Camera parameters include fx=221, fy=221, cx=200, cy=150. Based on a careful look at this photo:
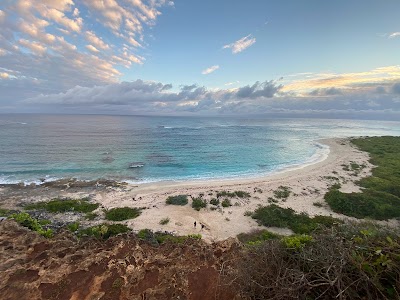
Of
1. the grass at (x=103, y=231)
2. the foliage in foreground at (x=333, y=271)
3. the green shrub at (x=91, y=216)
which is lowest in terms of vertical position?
the green shrub at (x=91, y=216)

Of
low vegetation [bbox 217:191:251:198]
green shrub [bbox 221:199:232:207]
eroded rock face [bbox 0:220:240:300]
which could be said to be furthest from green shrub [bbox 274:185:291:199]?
eroded rock face [bbox 0:220:240:300]

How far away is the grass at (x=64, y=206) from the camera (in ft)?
79.5

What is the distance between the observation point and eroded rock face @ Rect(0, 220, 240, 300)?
9.57m

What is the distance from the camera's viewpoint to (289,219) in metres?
22.2

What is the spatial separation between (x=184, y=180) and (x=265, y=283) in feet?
102

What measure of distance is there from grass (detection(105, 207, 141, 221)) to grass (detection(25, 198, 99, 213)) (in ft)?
8.76

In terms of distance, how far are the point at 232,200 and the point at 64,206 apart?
19564mm

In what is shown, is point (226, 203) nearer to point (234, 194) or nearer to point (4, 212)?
point (234, 194)

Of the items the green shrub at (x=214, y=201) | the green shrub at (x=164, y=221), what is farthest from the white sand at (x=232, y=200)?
the green shrub at (x=214, y=201)

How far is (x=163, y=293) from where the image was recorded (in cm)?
951

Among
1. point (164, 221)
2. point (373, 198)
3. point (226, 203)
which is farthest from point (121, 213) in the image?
point (373, 198)

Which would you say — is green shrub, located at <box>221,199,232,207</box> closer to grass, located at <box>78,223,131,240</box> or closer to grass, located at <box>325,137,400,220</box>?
grass, located at <box>325,137,400,220</box>

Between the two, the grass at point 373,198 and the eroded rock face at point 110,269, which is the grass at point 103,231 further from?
the grass at point 373,198

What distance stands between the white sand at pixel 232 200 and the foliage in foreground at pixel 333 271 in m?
12.2
